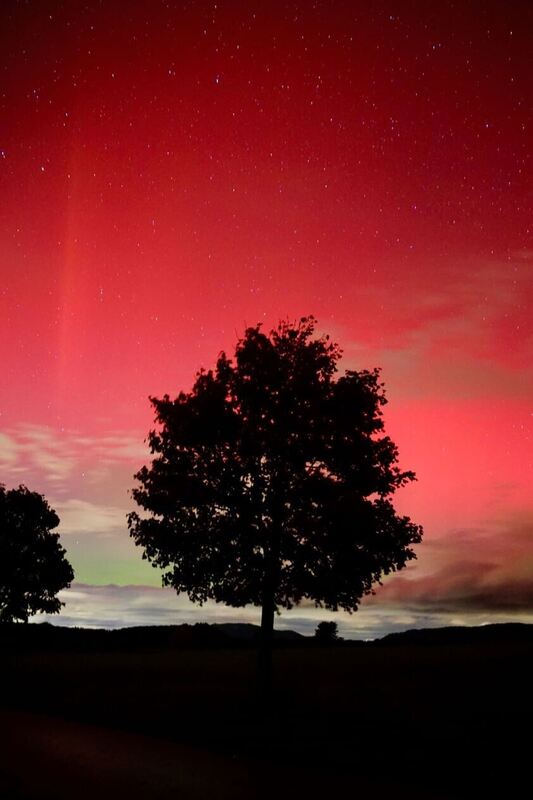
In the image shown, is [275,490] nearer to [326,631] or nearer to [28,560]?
[326,631]

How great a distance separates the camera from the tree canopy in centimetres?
2372

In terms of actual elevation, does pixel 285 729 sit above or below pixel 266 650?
below

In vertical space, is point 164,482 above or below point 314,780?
above

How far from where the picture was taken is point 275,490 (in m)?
24.5

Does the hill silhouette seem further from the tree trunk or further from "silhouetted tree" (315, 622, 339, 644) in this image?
the tree trunk

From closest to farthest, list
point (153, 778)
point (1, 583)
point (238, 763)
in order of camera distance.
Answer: point (153, 778)
point (238, 763)
point (1, 583)

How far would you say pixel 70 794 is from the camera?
424 inches

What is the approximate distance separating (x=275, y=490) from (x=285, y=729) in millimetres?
8016

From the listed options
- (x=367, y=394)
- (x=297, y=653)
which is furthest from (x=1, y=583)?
(x=367, y=394)

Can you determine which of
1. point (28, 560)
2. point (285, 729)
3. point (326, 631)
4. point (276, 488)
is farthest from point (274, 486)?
point (28, 560)

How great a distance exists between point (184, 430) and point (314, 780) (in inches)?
556

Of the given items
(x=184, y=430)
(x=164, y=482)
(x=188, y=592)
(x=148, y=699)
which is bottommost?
(x=148, y=699)

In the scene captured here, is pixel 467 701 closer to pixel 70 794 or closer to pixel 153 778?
pixel 153 778

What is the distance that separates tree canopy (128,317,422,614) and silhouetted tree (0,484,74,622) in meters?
35.7
